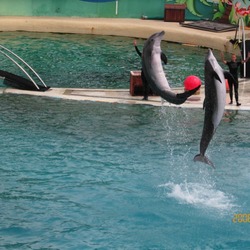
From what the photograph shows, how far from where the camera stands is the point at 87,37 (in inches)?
1447

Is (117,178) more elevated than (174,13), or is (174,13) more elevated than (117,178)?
(174,13)

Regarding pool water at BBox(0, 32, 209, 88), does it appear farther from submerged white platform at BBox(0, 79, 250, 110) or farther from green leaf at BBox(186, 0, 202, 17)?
green leaf at BBox(186, 0, 202, 17)

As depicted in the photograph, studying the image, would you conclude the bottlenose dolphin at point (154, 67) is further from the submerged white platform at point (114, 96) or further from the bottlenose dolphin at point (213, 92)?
the submerged white platform at point (114, 96)

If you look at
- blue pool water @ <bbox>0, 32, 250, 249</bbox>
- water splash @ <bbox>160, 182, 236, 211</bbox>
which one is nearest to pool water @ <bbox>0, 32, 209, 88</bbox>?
blue pool water @ <bbox>0, 32, 250, 249</bbox>

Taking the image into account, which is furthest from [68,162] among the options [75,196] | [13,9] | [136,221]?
[13,9]

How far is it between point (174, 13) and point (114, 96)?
1449cm

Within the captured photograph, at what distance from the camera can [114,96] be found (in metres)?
24.6

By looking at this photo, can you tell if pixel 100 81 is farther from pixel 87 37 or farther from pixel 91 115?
pixel 87 37

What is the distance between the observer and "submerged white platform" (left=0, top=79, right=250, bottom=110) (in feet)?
77.9

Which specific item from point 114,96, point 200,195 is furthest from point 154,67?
point 114,96

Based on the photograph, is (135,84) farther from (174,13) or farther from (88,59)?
(174,13)

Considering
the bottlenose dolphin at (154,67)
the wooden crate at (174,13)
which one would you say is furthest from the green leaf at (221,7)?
the bottlenose dolphin at (154,67)

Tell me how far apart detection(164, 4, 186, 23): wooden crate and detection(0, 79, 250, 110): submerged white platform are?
12.7 m

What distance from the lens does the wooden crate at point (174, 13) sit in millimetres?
37875
